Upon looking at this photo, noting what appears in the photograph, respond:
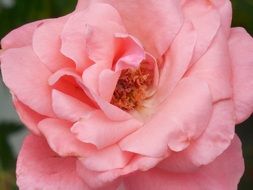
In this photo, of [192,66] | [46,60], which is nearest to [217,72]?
[192,66]

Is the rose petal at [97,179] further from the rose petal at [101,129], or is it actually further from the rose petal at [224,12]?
the rose petal at [224,12]

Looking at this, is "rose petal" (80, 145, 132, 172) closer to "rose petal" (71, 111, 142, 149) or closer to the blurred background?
"rose petal" (71, 111, 142, 149)

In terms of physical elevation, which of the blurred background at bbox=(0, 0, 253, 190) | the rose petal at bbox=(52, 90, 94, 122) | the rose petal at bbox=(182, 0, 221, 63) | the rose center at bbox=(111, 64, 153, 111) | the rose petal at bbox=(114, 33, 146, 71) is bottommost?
the blurred background at bbox=(0, 0, 253, 190)

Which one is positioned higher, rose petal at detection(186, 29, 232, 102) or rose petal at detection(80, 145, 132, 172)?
rose petal at detection(186, 29, 232, 102)

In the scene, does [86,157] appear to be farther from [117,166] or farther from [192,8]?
[192,8]

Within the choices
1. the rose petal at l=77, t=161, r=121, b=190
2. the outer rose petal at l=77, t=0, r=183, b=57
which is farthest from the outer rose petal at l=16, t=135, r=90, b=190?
the outer rose petal at l=77, t=0, r=183, b=57

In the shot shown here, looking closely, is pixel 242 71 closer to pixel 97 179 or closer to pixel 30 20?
pixel 97 179
